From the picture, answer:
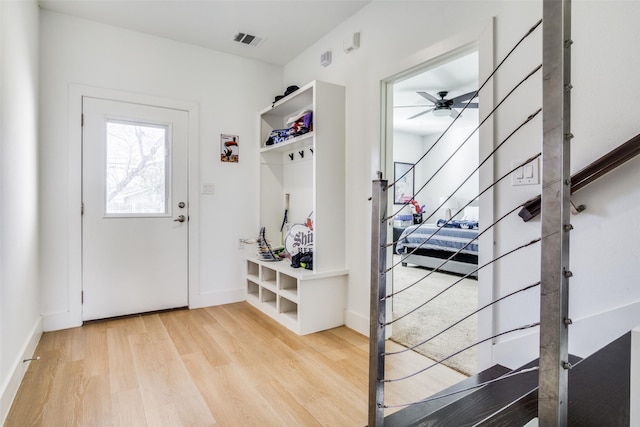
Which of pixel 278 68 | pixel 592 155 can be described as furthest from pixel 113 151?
pixel 592 155

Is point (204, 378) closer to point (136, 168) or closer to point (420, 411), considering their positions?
point (420, 411)

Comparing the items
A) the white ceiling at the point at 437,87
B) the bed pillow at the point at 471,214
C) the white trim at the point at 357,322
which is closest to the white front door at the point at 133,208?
the white trim at the point at 357,322

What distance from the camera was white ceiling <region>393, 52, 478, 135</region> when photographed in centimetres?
405

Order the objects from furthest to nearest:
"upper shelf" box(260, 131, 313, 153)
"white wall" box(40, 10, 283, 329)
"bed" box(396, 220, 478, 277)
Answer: "bed" box(396, 220, 478, 277), "upper shelf" box(260, 131, 313, 153), "white wall" box(40, 10, 283, 329)

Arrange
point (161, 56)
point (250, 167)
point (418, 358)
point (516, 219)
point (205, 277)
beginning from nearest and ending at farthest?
point (516, 219)
point (418, 358)
point (161, 56)
point (205, 277)
point (250, 167)

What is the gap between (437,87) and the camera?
4.84 m

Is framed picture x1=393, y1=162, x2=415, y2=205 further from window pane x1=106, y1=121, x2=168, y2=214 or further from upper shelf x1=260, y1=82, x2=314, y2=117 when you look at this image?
window pane x1=106, y1=121, x2=168, y2=214

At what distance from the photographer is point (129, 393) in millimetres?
1831

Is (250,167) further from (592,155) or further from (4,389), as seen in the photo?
(592,155)

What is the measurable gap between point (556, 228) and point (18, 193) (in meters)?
2.62

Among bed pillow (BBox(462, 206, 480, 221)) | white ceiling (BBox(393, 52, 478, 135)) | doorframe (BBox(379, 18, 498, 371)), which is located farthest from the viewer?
bed pillow (BBox(462, 206, 480, 221))

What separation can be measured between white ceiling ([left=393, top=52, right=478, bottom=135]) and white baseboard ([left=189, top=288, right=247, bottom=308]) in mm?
2848

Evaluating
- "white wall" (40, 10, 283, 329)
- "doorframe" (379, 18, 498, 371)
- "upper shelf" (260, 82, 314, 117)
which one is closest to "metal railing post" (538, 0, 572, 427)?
"doorframe" (379, 18, 498, 371)

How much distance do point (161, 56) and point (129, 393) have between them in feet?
9.35
